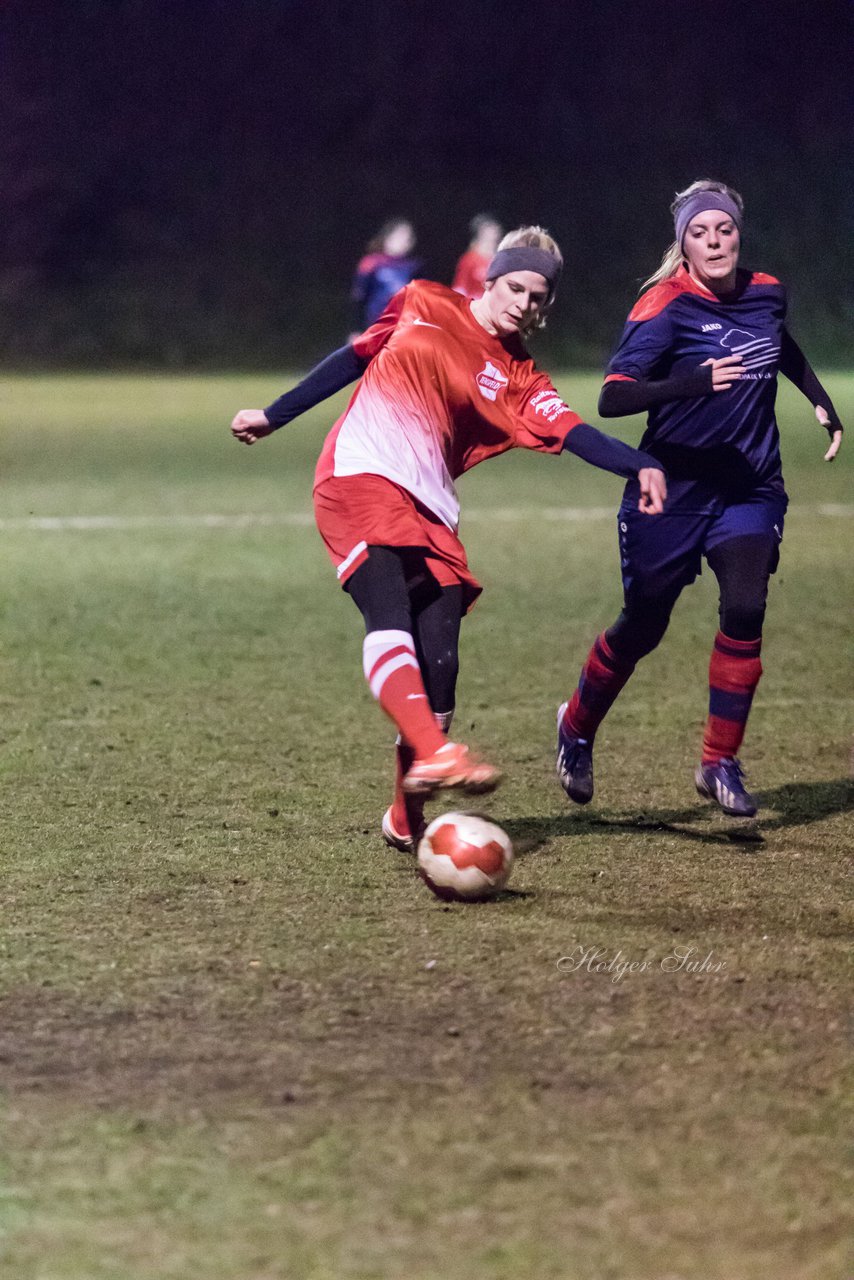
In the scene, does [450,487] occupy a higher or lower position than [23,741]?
higher

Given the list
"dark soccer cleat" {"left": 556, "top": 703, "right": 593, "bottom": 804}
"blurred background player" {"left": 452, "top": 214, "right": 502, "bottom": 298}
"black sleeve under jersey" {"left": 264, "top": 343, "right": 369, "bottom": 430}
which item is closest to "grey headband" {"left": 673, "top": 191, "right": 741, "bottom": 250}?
"black sleeve under jersey" {"left": 264, "top": 343, "right": 369, "bottom": 430}

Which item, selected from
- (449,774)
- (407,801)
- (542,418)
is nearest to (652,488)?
(542,418)

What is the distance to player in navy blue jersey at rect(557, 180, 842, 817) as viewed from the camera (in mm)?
5445

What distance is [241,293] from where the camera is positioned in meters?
35.4

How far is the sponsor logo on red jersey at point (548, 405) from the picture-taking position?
495 cm

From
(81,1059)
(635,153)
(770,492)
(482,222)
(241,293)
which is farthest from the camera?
(635,153)

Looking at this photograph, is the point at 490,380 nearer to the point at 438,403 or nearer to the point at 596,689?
the point at 438,403

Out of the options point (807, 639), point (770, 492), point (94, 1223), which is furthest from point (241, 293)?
point (94, 1223)

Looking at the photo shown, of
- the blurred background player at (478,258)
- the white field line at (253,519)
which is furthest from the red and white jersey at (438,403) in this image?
the blurred background player at (478,258)

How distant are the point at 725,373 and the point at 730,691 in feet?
3.43

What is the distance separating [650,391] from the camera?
5336mm

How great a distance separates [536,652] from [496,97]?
32237 mm

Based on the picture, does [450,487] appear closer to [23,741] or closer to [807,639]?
[23,741]

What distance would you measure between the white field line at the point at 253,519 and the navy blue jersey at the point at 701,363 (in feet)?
23.1
